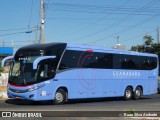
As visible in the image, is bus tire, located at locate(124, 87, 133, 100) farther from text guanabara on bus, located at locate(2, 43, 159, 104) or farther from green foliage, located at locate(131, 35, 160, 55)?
green foliage, located at locate(131, 35, 160, 55)

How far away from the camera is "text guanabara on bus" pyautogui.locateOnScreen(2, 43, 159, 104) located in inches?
808

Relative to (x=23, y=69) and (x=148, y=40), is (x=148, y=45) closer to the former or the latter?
(x=148, y=40)

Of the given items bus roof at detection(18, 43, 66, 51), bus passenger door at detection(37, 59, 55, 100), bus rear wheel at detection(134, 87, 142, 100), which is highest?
bus roof at detection(18, 43, 66, 51)

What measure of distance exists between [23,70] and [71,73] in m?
2.78

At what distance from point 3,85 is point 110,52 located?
1388 cm

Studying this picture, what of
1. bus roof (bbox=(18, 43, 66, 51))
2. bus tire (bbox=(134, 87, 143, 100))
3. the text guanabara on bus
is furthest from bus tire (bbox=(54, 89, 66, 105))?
bus tire (bbox=(134, 87, 143, 100))

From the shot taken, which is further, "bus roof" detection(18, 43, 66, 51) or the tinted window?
the tinted window

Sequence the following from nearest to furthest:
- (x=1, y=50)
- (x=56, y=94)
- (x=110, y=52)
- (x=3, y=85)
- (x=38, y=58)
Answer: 1. (x=38, y=58)
2. (x=56, y=94)
3. (x=110, y=52)
4. (x=3, y=85)
5. (x=1, y=50)

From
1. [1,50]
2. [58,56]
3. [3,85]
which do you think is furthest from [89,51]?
[1,50]

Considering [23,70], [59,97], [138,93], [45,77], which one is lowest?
[138,93]

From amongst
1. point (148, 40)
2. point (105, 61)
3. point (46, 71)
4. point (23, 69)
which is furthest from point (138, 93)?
point (148, 40)

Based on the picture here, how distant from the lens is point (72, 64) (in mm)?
22031

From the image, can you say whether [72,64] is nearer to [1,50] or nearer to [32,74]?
[32,74]

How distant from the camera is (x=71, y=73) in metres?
A: 22.1
